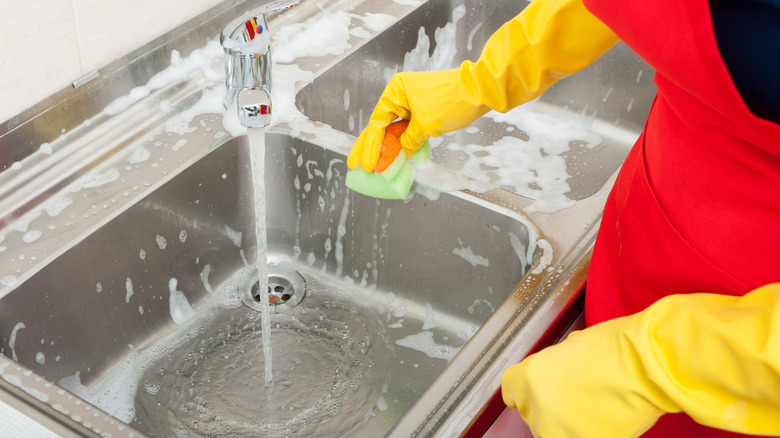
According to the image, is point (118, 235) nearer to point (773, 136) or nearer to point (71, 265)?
point (71, 265)

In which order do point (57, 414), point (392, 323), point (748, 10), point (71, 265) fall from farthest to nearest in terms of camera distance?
point (392, 323)
point (71, 265)
point (57, 414)
point (748, 10)

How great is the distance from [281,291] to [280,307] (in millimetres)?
36

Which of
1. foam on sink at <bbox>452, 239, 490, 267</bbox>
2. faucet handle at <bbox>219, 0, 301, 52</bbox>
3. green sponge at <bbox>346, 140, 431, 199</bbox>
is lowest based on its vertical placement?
foam on sink at <bbox>452, 239, 490, 267</bbox>

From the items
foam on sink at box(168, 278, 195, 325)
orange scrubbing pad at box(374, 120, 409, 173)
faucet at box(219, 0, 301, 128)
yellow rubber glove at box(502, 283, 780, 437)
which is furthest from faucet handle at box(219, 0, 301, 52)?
yellow rubber glove at box(502, 283, 780, 437)

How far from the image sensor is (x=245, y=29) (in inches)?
34.8

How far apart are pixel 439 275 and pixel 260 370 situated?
0.29 meters

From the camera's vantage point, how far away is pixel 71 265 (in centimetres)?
90

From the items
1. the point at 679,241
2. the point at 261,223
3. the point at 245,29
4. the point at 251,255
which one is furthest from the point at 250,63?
the point at 679,241

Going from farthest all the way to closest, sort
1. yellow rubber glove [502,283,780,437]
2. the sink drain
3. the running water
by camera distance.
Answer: the sink drain < the running water < yellow rubber glove [502,283,780,437]

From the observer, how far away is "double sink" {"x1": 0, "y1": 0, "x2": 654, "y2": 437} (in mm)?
902

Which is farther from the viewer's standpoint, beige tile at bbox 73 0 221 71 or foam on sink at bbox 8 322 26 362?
beige tile at bbox 73 0 221 71

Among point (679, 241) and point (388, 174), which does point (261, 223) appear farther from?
point (679, 241)

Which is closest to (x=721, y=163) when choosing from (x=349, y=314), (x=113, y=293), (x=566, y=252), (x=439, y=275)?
(x=566, y=252)

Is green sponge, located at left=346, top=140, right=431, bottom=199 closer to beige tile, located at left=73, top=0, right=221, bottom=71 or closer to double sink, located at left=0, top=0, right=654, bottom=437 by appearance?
double sink, located at left=0, top=0, right=654, bottom=437
